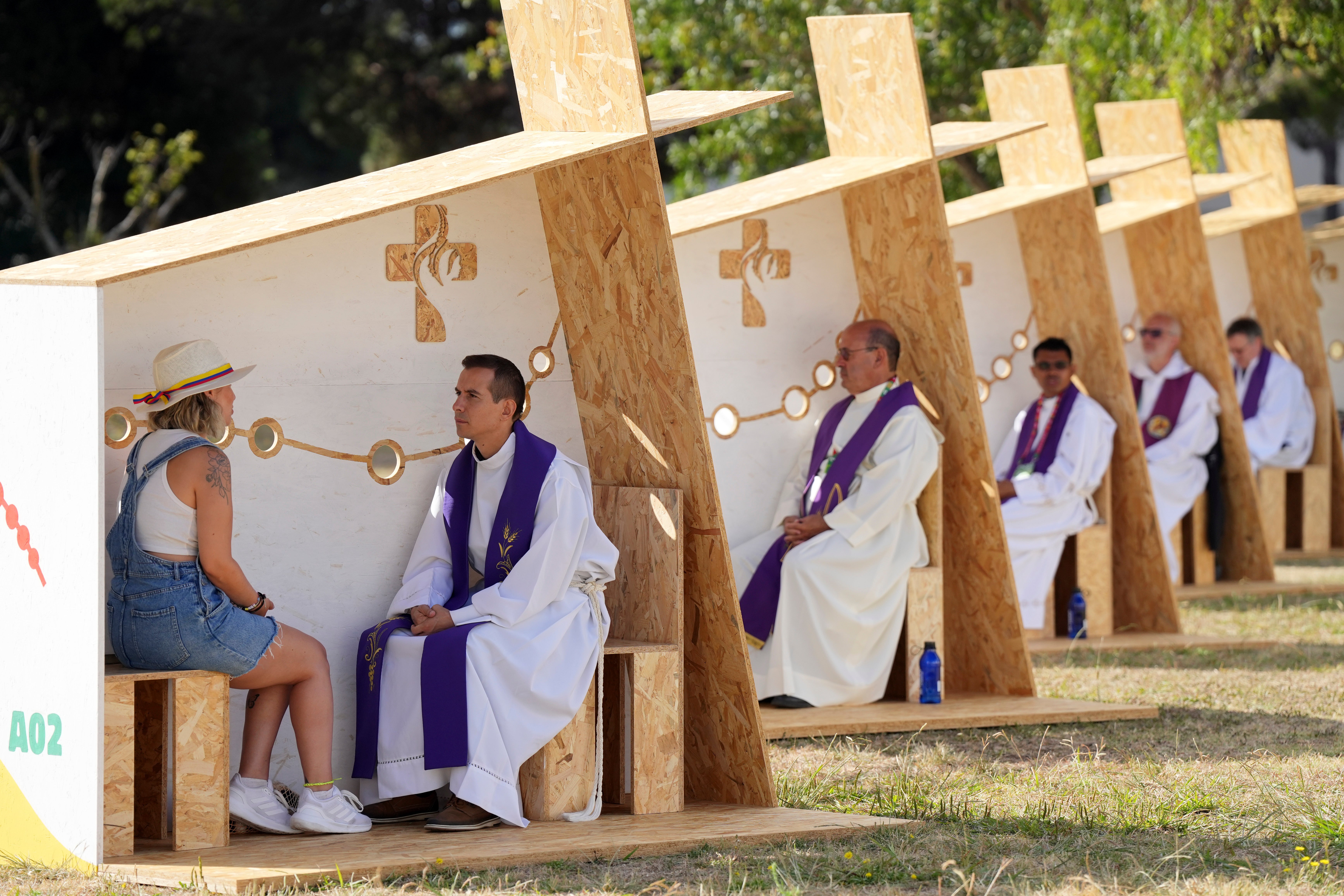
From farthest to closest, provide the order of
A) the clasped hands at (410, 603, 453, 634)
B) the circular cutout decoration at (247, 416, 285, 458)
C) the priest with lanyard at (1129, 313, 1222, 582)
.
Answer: the priest with lanyard at (1129, 313, 1222, 582) < the circular cutout decoration at (247, 416, 285, 458) < the clasped hands at (410, 603, 453, 634)

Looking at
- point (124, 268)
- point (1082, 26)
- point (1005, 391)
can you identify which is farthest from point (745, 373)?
point (1082, 26)

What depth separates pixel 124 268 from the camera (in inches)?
181

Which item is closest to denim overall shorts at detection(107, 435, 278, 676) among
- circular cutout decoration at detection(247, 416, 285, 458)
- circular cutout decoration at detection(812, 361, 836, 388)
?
circular cutout decoration at detection(247, 416, 285, 458)

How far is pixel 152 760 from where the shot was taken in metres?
5.16

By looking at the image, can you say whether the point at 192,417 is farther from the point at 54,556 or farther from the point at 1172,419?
the point at 1172,419

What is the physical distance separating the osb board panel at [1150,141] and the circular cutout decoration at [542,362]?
238 inches

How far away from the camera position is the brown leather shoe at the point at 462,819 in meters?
Answer: 5.23

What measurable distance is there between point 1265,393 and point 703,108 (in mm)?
8854

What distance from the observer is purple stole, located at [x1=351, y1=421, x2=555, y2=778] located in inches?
208

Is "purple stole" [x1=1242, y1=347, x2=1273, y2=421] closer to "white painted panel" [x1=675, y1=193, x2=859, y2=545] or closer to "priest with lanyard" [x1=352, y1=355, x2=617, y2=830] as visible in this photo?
"white painted panel" [x1=675, y1=193, x2=859, y2=545]

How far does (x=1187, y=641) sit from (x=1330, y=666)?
866 millimetres

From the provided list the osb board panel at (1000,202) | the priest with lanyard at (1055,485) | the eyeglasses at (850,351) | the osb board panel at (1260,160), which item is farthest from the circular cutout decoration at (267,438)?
the osb board panel at (1260,160)

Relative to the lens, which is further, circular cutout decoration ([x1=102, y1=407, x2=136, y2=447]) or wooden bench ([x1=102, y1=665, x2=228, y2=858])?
circular cutout decoration ([x1=102, y1=407, x2=136, y2=447])

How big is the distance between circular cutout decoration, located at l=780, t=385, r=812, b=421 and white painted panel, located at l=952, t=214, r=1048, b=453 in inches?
67.2
